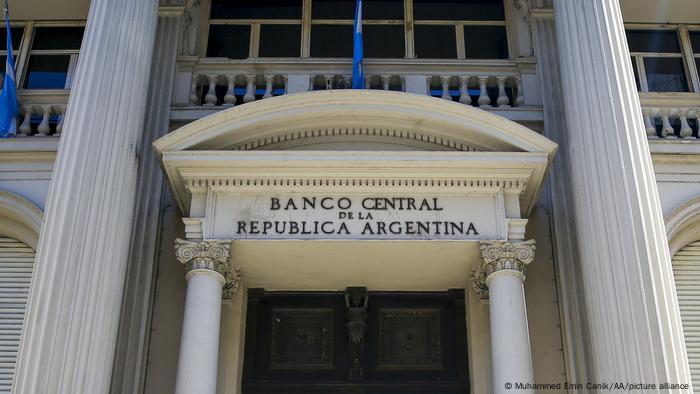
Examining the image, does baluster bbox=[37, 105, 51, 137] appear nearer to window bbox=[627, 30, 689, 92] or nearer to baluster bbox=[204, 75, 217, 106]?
baluster bbox=[204, 75, 217, 106]

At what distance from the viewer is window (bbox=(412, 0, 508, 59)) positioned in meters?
14.2

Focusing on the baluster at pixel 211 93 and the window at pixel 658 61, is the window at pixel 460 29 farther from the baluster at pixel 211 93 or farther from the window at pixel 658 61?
the baluster at pixel 211 93

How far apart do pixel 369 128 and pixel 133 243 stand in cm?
301

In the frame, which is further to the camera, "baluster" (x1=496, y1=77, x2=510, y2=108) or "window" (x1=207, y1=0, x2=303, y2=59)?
"window" (x1=207, y1=0, x2=303, y2=59)

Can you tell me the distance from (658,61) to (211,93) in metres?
6.23

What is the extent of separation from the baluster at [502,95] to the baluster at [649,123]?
173cm

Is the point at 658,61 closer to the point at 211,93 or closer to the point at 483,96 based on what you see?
the point at 483,96

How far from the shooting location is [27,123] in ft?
43.0

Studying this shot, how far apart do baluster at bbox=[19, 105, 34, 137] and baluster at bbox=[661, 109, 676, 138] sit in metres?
8.06

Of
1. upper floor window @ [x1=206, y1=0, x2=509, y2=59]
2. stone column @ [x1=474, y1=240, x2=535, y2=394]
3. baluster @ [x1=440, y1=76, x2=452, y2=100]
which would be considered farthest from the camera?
upper floor window @ [x1=206, y1=0, x2=509, y2=59]

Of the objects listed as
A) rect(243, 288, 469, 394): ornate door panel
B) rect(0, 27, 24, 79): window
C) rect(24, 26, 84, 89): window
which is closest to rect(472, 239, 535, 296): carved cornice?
rect(243, 288, 469, 394): ornate door panel

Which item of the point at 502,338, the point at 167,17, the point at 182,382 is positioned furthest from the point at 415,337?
the point at 167,17

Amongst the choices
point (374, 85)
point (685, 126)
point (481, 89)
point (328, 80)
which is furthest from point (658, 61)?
point (328, 80)

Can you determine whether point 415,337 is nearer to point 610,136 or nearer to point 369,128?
point 369,128
